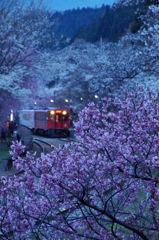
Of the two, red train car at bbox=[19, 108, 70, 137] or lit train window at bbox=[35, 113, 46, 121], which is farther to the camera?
lit train window at bbox=[35, 113, 46, 121]

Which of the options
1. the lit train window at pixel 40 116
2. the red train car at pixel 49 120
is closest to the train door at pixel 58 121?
the red train car at pixel 49 120

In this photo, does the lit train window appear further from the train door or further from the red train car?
the train door

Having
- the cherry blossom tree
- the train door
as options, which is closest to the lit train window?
the train door

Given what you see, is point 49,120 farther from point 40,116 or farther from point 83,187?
point 83,187

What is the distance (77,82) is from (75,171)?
44157 millimetres

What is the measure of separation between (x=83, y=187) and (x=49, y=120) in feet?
128

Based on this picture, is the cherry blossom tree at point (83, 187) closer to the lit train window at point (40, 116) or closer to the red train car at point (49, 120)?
the red train car at point (49, 120)

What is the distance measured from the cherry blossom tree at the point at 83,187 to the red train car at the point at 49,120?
37.9 meters

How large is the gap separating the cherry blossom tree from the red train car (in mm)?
37872

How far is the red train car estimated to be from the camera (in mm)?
43219

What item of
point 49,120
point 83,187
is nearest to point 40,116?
point 49,120

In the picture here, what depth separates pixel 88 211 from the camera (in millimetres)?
4812

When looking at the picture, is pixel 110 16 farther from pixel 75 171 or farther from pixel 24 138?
pixel 75 171

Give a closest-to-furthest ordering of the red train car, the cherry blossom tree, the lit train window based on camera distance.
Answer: the cherry blossom tree < the red train car < the lit train window
